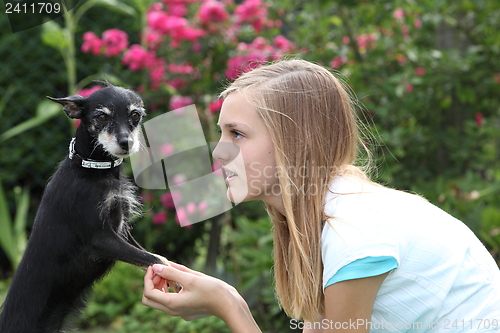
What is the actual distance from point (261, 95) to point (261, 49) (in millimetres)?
2815

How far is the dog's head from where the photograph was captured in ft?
4.44

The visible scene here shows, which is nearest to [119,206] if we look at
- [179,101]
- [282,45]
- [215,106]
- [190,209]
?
[190,209]

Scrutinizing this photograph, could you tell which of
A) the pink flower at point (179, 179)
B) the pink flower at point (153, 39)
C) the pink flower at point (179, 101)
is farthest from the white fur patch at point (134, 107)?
the pink flower at point (153, 39)

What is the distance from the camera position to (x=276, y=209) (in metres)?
1.95

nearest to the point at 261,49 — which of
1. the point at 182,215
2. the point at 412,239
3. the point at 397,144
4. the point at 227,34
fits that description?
the point at 227,34

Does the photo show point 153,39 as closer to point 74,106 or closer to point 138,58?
point 138,58

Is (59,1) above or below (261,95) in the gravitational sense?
above

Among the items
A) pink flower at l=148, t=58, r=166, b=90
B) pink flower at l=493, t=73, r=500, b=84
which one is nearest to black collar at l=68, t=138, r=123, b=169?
pink flower at l=148, t=58, r=166, b=90

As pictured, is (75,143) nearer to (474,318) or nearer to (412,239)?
(412,239)

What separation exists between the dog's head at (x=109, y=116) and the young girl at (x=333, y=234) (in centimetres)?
38

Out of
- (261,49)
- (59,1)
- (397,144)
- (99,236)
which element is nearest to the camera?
(99,236)

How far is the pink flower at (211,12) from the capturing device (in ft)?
14.1

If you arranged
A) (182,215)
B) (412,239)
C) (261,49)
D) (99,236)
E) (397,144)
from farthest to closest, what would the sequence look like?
(261,49) → (397,144) → (182,215) → (412,239) → (99,236)

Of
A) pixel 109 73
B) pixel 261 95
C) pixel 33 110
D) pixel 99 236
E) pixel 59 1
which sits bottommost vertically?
pixel 33 110
